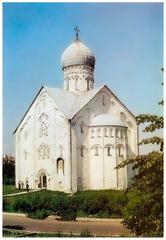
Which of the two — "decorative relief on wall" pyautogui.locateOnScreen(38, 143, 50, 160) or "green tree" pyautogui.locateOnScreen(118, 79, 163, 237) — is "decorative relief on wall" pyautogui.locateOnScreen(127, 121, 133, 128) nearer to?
"decorative relief on wall" pyautogui.locateOnScreen(38, 143, 50, 160)

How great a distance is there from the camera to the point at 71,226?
5.33 m

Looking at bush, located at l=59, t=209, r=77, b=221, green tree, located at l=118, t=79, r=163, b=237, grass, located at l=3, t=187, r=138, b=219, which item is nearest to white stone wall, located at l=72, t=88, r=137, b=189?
grass, located at l=3, t=187, r=138, b=219

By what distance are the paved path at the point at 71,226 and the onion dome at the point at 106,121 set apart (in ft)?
5.67

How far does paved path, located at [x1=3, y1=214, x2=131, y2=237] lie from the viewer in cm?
519

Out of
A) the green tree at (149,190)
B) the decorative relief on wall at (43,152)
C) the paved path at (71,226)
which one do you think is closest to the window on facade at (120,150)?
the decorative relief on wall at (43,152)

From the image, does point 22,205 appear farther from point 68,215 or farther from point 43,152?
point 43,152

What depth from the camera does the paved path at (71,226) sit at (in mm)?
5191

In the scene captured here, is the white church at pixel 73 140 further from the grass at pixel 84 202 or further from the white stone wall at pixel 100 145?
the grass at pixel 84 202

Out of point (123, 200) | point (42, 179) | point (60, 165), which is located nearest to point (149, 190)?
point (123, 200)

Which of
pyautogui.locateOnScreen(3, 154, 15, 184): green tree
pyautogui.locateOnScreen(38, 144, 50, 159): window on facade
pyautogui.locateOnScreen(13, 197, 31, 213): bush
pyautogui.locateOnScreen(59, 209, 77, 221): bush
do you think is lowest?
pyautogui.locateOnScreen(59, 209, 77, 221): bush

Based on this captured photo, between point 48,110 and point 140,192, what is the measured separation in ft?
8.41

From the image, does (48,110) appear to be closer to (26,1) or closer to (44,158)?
(44,158)

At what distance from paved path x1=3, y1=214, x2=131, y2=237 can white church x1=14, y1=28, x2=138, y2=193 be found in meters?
0.65

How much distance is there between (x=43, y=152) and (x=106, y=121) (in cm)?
Result: 117
